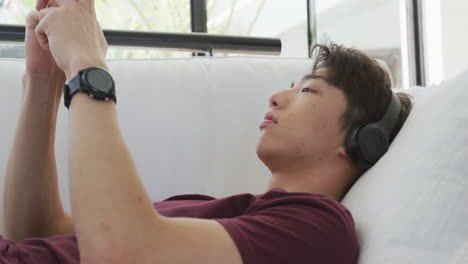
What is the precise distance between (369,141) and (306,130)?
0.13 metres

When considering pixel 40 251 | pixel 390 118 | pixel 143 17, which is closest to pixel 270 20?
pixel 143 17

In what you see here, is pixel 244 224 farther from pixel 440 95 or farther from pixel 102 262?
pixel 440 95

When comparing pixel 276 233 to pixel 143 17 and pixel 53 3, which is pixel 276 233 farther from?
pixel 143 17

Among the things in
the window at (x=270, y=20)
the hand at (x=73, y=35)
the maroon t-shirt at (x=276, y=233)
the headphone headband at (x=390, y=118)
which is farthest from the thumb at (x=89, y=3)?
the window at (x=270, y=20)

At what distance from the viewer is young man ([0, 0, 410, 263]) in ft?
2.07

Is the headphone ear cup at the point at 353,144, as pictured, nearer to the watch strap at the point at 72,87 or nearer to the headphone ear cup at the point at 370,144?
the headphone ear cup at the point at 370,144

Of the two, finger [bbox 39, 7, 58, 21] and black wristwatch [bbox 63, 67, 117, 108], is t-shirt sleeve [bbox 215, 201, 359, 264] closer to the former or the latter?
black wristwatch [bbox 63, 67, 117, 108]

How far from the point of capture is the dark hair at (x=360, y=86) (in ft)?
3.59

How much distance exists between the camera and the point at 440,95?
0.89m

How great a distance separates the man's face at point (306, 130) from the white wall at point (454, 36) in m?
2.57

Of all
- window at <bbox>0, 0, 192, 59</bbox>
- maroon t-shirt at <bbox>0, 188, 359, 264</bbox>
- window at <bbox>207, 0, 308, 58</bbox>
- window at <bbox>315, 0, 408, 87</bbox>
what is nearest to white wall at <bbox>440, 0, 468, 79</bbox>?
window at <bbox>315, 0, 408, 87</bbox>

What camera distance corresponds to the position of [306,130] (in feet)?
3.46

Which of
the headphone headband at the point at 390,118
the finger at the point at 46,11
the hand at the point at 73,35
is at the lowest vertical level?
the headphone headband at the point at 390,118

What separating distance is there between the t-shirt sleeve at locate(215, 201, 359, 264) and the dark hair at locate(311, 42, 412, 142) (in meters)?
0.37
